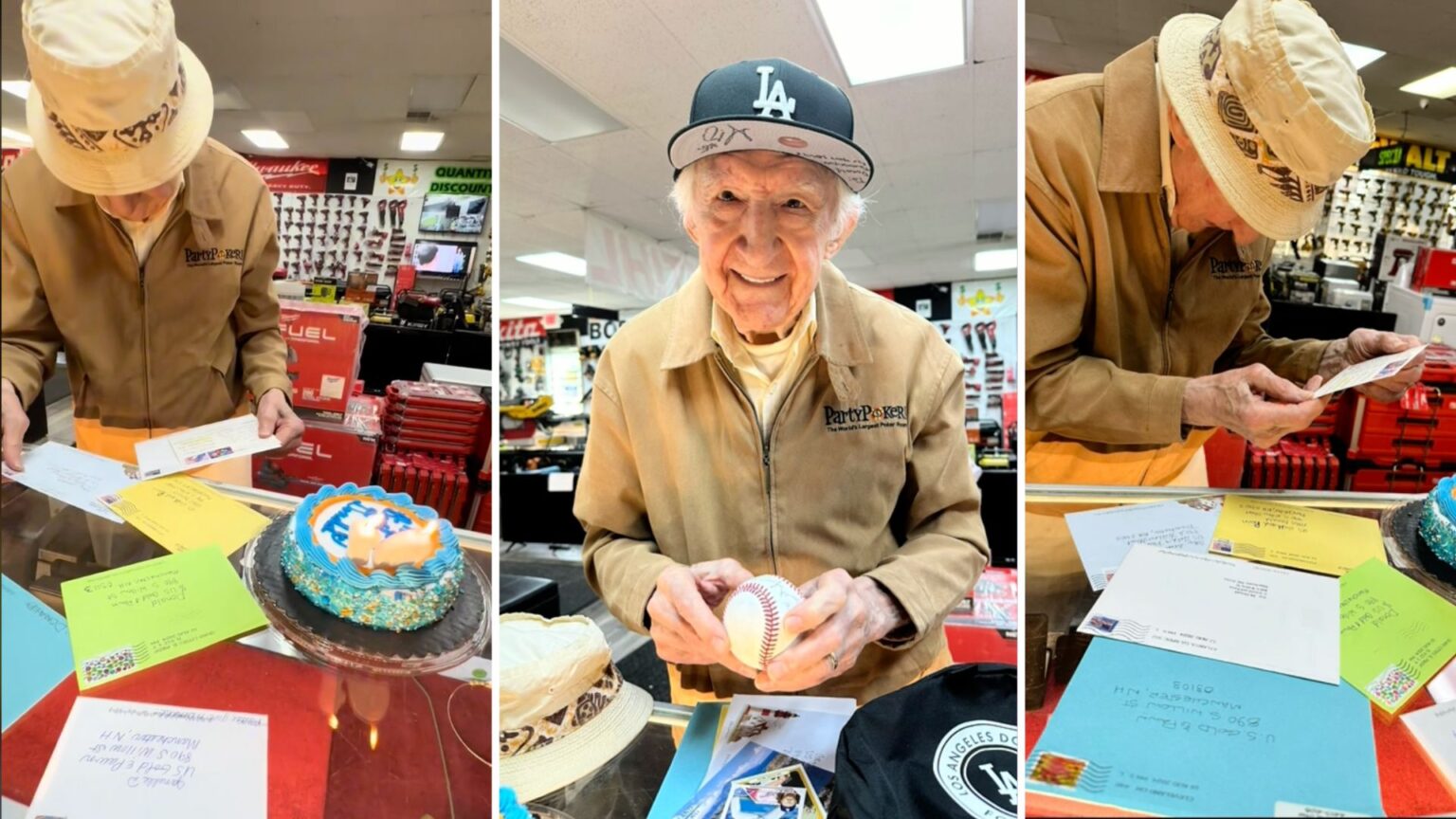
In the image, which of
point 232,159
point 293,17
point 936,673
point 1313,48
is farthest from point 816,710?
point 293,17

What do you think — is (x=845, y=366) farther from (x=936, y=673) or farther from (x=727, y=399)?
(x=936, y=673)

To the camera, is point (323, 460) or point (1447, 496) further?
point (323, 460)

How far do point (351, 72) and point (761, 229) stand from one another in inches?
30.2

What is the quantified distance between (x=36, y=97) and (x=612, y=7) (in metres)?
0.87

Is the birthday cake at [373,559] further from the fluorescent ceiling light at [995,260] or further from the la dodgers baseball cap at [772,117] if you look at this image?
the fluorescent ceiling light at [995,260]

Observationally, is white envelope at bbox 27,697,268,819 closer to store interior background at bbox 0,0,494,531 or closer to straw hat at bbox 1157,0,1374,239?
A: store interior background at bbox 0,0,494,531

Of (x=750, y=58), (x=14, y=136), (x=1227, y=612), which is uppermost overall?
(x=750, y=58)

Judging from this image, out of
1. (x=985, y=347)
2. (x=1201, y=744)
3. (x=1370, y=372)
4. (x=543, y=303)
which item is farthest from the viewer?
(x=543, y=303)

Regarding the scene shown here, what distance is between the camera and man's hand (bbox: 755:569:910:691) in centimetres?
97

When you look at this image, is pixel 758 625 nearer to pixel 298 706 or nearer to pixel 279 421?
pixel 298 706

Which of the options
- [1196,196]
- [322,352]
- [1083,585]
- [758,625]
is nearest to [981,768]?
[1083,585]

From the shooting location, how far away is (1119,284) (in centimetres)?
115

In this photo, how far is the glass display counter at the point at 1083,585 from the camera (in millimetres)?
815
